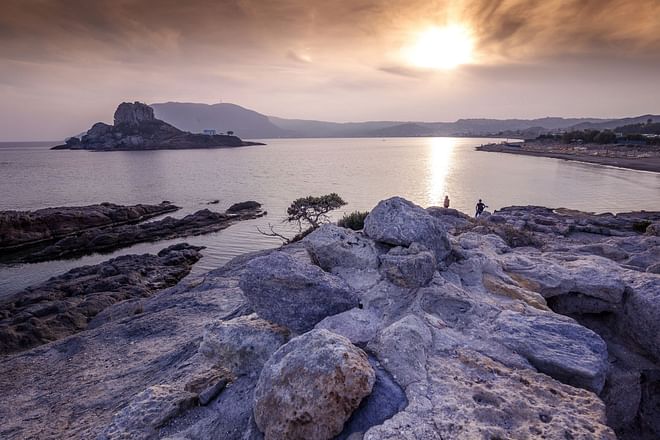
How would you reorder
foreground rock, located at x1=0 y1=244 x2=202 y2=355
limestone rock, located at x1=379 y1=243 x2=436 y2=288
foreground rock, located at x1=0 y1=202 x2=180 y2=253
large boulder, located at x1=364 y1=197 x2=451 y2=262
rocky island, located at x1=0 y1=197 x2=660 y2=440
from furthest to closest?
foreground rock, located at x1=0 y1=202 x2=180 y2=253, foreground rock, located at x1=0 y1=244 x2=202 y2=355, large boulder, located at x1=364 y1=197 x2=451 y2=262, limestone rock, located at x1=379 y1=243 x2=436 y2=288, rocky island, located at x1=0 y1=197 x2=660 y2=440

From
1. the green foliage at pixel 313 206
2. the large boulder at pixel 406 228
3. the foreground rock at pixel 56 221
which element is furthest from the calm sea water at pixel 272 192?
the large boulder at pixel 406 228

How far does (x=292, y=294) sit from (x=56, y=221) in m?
49.3

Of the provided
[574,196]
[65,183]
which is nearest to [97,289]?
[574,196]

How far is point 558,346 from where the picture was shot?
6.01 m

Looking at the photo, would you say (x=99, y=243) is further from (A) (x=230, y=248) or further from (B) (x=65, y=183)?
(B) (x=65, y=183)

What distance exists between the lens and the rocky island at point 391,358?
466 cm

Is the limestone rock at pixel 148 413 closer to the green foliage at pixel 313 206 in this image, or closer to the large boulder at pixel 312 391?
the large boulder at pixel 312 391

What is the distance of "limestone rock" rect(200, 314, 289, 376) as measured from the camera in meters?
6.46

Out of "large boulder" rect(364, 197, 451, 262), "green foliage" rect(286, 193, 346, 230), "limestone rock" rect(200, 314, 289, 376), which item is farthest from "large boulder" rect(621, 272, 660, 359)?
"green foliage" rect(286, 193, 346, 230)

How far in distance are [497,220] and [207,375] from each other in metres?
22.4

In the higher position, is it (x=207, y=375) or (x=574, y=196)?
Result: (x=207, y=375)

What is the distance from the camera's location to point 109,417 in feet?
25.6

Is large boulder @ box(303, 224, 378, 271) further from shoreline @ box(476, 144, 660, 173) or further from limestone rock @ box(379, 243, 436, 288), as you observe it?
shoreline @ box(476, 144, 660, 173)

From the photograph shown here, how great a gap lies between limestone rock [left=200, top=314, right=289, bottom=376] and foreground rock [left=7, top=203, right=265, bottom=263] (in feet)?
119
